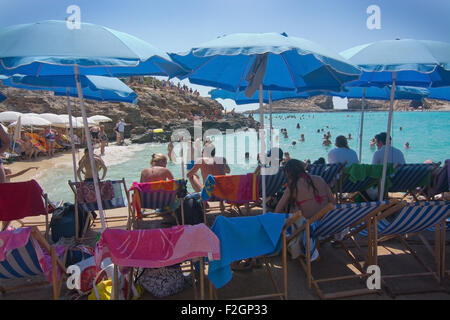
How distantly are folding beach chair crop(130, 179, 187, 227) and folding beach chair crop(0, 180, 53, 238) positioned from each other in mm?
1066

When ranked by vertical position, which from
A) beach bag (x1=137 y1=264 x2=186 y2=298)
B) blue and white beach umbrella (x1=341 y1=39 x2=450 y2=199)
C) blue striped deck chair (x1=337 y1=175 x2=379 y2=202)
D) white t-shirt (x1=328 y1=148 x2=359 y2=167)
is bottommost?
beach bag (x1=137 y1=264 x2=186 y2=298)

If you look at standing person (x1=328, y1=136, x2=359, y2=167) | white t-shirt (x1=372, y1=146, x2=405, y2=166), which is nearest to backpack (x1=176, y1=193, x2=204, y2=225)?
standing person (x1=328, y1=136, x2=359, y2=167)

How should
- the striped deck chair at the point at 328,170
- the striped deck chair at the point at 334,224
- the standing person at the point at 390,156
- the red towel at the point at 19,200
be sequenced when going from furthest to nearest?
the standing person at the point at 390,156 < the striped deck chair at the point at 328,170 < the red towel at the point at 19,200 < the striped deck chair at the point at 334,224

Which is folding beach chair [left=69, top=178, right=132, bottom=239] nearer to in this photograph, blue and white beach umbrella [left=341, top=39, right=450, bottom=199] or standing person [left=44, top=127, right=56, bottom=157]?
blue and white beach umbrella [left=341, top=39, right=450, bottom=199]

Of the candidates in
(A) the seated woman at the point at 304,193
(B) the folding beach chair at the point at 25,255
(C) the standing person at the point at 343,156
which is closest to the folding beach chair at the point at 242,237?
(A) the seated woman at the point at 304,193

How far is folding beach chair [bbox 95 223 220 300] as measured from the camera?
226 centimetres

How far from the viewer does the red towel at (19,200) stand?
12.7 feet

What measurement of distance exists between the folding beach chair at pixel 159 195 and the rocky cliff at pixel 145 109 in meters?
16.6

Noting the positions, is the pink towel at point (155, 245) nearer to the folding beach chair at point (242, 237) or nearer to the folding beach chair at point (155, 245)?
the folding beach chair at point (155, 245)

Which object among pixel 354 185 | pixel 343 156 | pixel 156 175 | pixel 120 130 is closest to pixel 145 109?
pixel 120 130

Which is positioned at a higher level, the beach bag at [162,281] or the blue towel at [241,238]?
the blue towel at [241,238]

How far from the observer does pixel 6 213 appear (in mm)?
3900

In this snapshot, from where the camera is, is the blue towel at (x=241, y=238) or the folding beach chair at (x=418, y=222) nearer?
the blue towel at (x=241, y=238)
